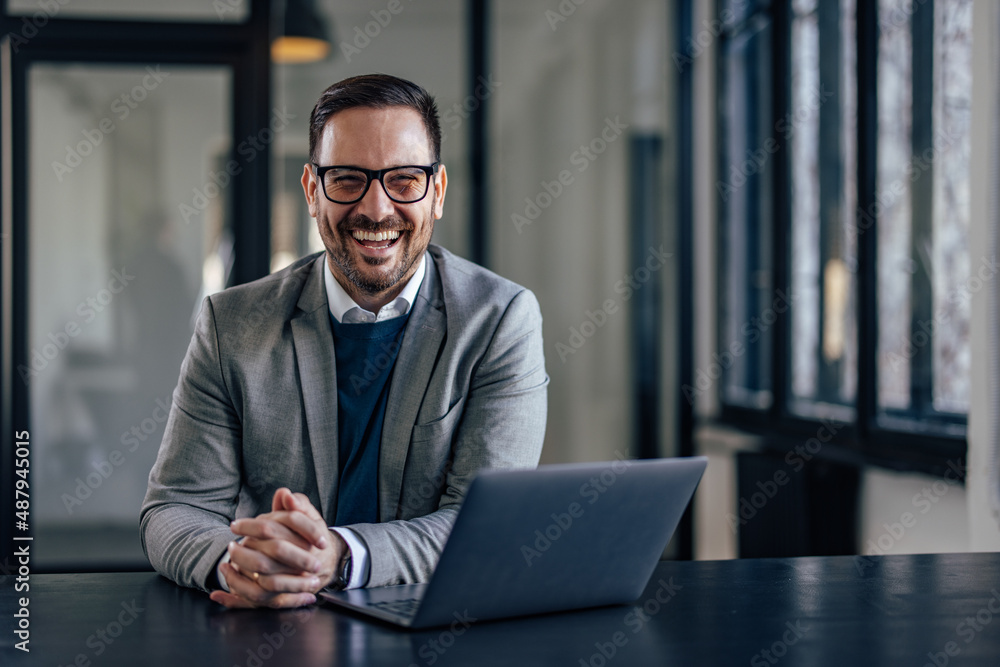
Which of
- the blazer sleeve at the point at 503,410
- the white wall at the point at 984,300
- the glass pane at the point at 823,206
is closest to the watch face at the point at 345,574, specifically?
the blazer sleeve at the point at 503,410

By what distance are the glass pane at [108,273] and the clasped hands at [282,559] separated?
315 centimetres

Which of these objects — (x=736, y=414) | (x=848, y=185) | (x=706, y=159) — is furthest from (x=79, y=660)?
(x=706, y=159)

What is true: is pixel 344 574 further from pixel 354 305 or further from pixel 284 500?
pixel 354 305

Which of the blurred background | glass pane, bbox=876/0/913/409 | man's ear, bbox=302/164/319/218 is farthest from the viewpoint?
the blurred background

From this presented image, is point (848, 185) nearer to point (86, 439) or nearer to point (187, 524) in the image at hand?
point (187, 524)

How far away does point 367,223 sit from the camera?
1651mm

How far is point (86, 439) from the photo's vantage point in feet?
13.6

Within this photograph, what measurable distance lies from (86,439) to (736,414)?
2.88 meters

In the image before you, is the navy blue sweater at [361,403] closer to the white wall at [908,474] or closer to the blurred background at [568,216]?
the white wall at [908,474]

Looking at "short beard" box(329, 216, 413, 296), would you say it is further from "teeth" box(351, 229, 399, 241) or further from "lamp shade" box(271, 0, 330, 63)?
"lamp shade" box(271, 0, 330, 63)

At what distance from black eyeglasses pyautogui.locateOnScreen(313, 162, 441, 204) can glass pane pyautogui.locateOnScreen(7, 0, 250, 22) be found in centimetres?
286

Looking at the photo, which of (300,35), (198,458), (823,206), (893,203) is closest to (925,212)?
(893,203)

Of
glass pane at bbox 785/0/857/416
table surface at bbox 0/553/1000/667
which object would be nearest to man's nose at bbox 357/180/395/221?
table surface at bbox 0/553/1000/667

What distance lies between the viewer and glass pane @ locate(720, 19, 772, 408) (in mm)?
4324
